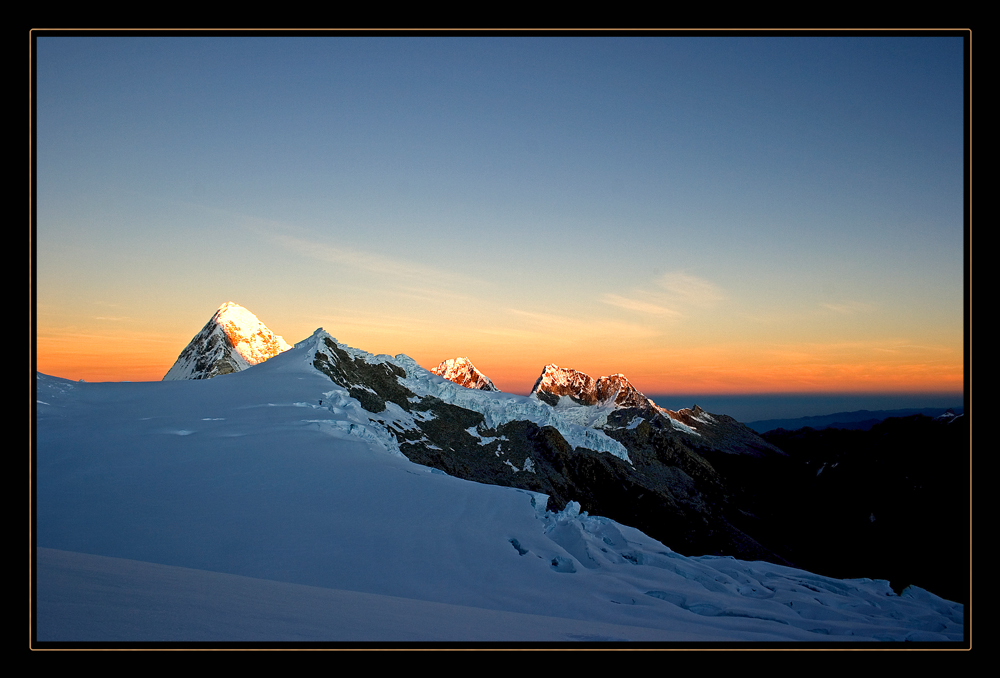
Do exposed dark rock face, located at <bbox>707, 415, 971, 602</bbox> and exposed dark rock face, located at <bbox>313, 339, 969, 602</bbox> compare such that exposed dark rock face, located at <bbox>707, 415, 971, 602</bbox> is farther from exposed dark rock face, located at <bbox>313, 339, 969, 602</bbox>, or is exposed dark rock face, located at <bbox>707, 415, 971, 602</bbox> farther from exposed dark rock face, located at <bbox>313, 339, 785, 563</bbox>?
exposed dark rock face, located at <bbox>313, 339, 785, 563</bbox>

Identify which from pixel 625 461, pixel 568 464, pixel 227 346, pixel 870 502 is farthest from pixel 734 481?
pixel 227 346

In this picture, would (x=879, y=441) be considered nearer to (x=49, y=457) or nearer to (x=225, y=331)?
(x=49, y=457)

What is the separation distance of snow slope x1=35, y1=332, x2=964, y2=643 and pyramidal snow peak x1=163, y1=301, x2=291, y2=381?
108 meters

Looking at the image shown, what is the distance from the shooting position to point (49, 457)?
21.7m

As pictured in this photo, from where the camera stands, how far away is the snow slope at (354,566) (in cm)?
882

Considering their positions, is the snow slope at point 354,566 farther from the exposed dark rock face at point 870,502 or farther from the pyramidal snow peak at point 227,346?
the pyramidal snow peak at point 227,346

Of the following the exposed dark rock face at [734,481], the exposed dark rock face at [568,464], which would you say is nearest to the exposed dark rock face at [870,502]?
the exposed dark rock face at [734,481]

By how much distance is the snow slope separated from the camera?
8820mm

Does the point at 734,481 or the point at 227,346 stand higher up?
the point at 227,346

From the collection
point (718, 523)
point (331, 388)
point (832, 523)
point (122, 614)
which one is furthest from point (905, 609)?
point (832, 523)

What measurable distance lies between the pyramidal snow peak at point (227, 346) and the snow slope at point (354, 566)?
107875 millimetres

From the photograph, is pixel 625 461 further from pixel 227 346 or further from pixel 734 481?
pixel 227 346

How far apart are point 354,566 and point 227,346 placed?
137 m

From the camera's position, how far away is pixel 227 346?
136 metres
